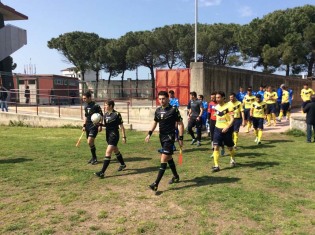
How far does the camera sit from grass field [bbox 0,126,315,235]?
195 inches

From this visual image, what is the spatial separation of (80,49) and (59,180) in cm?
5363

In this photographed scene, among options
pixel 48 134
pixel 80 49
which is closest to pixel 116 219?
pixel 48 134

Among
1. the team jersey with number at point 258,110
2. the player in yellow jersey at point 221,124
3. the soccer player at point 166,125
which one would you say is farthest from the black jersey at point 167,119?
the team jersey with number at point 258,110

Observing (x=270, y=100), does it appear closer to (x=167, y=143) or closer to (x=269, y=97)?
(x=269, y=97)

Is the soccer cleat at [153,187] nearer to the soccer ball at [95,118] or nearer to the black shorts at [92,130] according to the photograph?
the soccer ball at [95,118]

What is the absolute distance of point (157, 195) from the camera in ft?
20.8

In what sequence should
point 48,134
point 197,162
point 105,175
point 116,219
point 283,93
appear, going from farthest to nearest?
point 283,93 → point 48,134 → point 197,162 → point 105,175 → point 116,219

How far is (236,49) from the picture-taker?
5209 cm

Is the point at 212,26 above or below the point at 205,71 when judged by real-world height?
above

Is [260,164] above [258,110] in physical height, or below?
below

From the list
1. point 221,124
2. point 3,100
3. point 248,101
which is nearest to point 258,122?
point 248,101

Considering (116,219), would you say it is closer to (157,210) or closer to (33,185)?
(157,210)

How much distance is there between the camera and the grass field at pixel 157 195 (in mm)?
4957

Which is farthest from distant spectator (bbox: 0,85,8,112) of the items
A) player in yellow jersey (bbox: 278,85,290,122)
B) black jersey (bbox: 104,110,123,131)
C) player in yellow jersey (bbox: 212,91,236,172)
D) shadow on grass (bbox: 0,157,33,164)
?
player in yellow jersey (bbox: 212,91,236,172)
